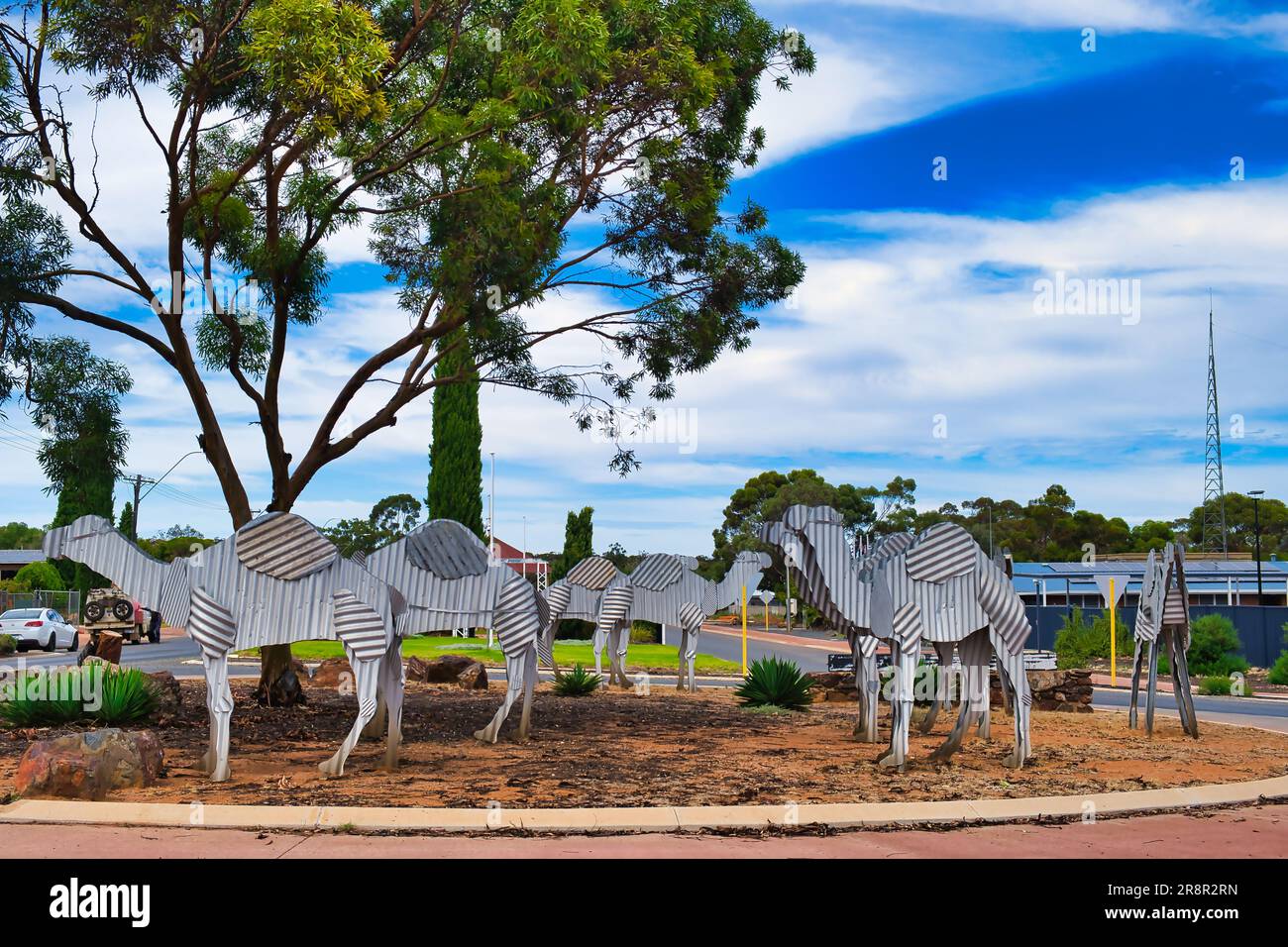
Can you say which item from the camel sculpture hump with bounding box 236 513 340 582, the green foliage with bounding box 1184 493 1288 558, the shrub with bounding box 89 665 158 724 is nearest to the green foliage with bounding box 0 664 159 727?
the shrub with bounding box 89 665 158 724

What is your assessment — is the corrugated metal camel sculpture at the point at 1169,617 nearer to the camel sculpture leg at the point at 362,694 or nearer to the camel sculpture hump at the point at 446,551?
the camel sculpture hump at the point at 446,551

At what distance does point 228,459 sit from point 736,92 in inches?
352

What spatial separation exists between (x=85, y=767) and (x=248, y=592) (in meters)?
1.94

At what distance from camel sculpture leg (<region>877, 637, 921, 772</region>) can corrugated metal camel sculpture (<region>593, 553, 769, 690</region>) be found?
1007cm

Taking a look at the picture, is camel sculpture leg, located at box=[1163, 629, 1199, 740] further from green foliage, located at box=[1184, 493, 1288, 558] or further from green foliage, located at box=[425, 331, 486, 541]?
green foliage, located at box=[1184, 493, 1288, 558]

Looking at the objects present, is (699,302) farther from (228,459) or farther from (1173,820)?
(1173,820)

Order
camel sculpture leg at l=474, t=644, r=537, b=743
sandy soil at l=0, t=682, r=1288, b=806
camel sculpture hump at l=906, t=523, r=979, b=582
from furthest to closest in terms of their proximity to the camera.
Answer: camel sculpture leg at l=474, t=644, r=537, b=743, camel sculpture hump at l=906, t=523, r=979, b=582, sandy soil at l=0, t=682, r=1288, b=806

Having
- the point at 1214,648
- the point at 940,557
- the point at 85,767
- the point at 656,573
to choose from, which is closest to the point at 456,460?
the point at 656,573

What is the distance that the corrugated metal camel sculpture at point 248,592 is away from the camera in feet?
33.6

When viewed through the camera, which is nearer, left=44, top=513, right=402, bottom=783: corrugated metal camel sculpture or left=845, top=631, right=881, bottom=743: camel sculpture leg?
left=44, top=513, right=402, bottom=783: corrugated metal camel sculpture

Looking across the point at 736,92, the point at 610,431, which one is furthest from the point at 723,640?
the point at 736,92

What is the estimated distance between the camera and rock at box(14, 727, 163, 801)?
9211 millimetres

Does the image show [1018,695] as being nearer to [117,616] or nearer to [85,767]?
[85,767]

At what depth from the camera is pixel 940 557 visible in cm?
1166
